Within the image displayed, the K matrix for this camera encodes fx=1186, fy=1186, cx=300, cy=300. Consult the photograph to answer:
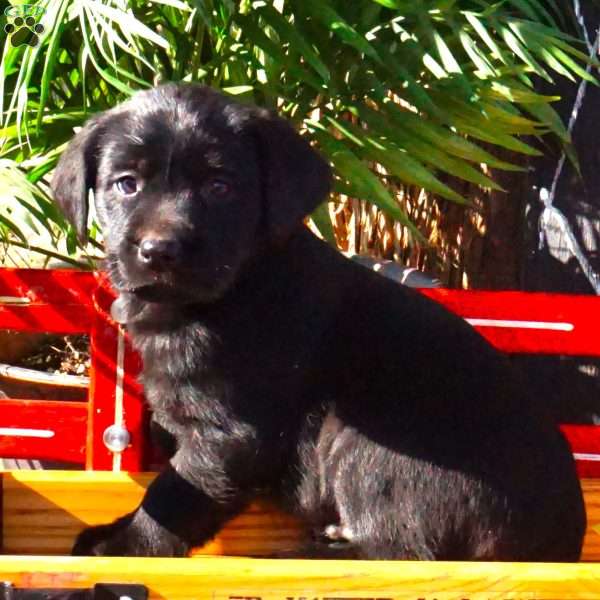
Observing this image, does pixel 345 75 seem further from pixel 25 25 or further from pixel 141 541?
pixel 141 541

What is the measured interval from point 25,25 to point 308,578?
2279 millimetres

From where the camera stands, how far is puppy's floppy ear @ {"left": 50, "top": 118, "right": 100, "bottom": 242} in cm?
247

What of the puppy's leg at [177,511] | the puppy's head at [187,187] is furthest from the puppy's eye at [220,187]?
the puppy's leg at [177,511]

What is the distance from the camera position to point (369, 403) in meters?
2.54

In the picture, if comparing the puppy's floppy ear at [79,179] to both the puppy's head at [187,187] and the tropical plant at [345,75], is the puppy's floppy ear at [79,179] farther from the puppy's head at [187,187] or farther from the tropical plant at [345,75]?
the tropical plant at [345,75]

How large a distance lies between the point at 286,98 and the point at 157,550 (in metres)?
1.79

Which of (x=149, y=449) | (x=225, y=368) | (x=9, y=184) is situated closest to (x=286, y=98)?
(x=9, y=184)

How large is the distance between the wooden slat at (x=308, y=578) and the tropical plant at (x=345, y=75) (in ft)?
5.56

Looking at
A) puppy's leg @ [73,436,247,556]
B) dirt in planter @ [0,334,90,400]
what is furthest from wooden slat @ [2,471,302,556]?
dirt in planter @ [0,334,90,400]

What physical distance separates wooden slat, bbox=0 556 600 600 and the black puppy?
0.52 meters

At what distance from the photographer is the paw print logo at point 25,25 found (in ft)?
11.6

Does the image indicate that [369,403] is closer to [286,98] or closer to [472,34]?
[286,98]

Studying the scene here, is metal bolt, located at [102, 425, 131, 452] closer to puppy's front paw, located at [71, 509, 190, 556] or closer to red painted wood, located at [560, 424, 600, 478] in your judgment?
puppy's front paw, located at [71, 509, 190, 556]

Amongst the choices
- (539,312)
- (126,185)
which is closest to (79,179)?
(126,185)
